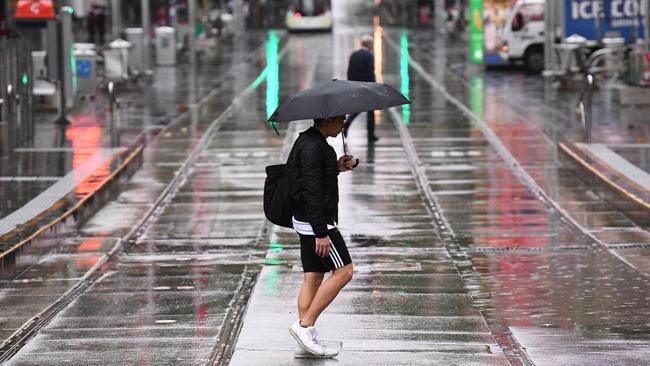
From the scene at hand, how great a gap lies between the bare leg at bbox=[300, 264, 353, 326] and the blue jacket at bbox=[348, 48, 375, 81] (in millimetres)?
13173

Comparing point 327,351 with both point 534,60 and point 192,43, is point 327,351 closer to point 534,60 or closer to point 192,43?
point 534,60

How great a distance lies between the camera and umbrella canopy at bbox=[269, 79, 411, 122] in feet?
29.3

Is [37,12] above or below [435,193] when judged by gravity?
above

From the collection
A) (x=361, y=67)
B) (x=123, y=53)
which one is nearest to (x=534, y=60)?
(x=123, y=53)

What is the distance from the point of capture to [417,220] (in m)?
15.9

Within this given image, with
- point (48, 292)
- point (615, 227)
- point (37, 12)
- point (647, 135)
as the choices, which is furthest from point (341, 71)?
point (48, 292)

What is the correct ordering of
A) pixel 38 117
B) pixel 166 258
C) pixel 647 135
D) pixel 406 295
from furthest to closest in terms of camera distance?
pixel 38 117, pixel 647 135, pixel 166 258, pixel 406 295

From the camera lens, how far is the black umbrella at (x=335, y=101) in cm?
892

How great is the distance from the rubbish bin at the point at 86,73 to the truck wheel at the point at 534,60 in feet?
45.6

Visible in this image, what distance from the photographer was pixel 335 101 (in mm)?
8992

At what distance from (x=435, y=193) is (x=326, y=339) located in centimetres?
820

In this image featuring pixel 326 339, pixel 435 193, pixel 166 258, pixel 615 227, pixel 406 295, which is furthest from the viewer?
pixel 435 193

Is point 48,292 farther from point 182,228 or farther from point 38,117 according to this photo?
point 38,117

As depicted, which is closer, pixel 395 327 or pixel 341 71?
pixel 395 327
